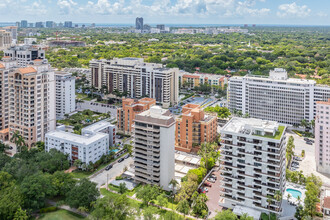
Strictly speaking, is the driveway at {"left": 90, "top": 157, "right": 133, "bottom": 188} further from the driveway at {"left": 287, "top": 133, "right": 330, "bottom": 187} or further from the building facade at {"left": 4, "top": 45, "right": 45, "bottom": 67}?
the building facade at {"left": 4, "top": 45, "right": 45, "bottom": 67}

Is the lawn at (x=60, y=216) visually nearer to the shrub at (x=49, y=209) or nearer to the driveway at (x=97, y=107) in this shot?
the shrub at (x=49, y=209)

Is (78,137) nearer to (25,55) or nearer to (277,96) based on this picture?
(277,96)

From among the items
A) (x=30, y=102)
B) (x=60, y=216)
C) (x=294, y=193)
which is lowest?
(x=60, y=216)

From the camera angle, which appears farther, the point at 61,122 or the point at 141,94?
the point at 141,94

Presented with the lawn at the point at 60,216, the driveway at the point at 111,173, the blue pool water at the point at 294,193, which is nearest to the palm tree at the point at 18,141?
the driveway at the point at 111,173

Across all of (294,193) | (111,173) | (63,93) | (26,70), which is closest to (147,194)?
(111,173)

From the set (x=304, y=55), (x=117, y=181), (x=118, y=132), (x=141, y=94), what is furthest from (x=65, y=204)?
(x=304, y=55)

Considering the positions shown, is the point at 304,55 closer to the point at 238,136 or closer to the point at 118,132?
the point at 118,132
